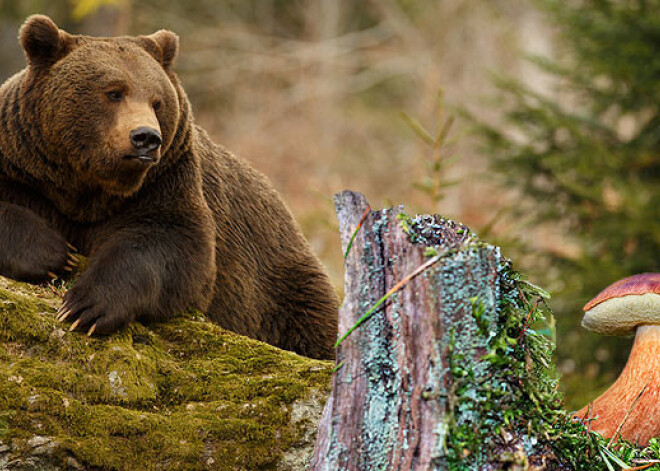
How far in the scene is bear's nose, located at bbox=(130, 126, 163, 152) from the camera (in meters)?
3.16

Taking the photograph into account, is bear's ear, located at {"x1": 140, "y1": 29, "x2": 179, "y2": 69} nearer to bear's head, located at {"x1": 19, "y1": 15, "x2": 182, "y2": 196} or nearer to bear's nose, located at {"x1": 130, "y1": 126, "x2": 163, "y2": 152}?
bear's head, located at {"x1": 19, "y1": 15, "x2": 182, "y2": 196}

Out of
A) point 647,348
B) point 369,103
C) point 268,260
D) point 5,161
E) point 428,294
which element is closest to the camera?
point 428,294

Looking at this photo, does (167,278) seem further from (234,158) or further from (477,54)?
(477,54)

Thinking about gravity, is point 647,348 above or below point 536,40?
below

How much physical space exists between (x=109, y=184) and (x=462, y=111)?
506 centimetres

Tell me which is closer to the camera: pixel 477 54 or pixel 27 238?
pixel 27 238

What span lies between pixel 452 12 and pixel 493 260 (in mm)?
16056

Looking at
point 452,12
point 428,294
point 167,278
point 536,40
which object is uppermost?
point 452,12

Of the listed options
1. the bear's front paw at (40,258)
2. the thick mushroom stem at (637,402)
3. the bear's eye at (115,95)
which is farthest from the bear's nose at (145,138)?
the thick mushroom stem at (637,402)

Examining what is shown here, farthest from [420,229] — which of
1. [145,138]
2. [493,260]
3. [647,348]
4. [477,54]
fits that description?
[477,54]

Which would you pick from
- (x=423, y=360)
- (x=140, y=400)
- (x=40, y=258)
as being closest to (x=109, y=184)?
(x=40, y=258)

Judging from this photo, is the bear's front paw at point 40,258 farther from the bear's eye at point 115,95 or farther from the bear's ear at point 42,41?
the bear's ear at point 42,41

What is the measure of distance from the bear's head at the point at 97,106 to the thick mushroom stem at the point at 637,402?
2.04 metres

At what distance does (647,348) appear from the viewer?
109 inches
